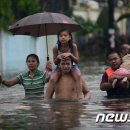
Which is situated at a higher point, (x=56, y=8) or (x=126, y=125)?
(x=56, y=8)

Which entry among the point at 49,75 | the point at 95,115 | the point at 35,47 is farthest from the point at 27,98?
the point at 35,47

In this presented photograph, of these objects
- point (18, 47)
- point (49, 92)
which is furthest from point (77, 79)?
point (18, 47)

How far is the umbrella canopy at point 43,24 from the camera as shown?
13.6 metres

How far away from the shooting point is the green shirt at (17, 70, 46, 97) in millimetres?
12578

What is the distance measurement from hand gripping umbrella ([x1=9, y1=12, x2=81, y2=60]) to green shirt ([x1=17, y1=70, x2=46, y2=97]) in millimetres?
1273

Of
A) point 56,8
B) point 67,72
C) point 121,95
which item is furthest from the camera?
point 56,8

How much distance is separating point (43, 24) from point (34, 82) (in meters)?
1.94

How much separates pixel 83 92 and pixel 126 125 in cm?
360

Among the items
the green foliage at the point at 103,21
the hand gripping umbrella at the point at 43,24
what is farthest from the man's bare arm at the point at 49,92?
the green foliage at the point at 103,21

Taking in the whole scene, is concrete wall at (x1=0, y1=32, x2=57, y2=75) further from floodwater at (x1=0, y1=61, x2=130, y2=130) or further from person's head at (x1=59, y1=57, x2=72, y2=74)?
person's head at (x1=59, y1=57, x2=72, y2=74)

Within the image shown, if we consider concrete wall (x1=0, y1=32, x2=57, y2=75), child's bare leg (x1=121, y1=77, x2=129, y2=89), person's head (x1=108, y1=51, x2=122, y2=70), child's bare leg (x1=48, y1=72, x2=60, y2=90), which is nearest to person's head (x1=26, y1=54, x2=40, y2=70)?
child's bare leg (x1=48, y1=72, x2=60, y2=90)

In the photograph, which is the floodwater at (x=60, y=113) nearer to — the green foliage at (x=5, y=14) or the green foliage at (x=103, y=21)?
the green foliage at (x=5, y=14)

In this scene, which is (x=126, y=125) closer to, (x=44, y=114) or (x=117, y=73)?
(x=44, y=114)

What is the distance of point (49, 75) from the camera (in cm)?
1268
